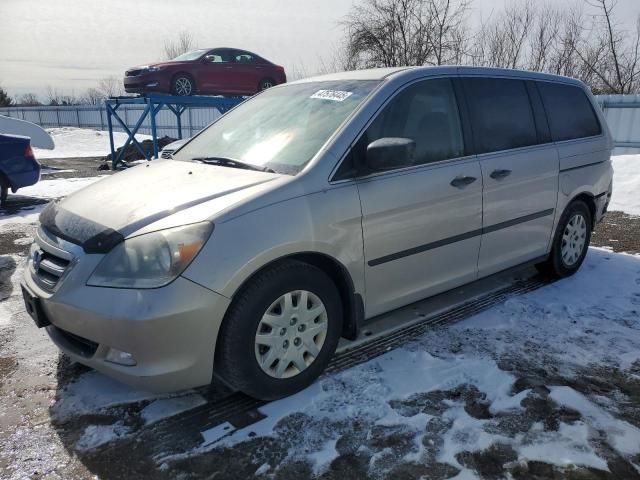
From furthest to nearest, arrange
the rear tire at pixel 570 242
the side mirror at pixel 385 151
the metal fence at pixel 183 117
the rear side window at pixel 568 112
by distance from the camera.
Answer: the metal fence at pixel 183 117, the rear tire at pixel 570 242, the rear side window at pixel 568 112, the side mirror at pixel 385 151

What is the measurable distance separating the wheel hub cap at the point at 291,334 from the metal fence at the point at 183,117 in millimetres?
14284

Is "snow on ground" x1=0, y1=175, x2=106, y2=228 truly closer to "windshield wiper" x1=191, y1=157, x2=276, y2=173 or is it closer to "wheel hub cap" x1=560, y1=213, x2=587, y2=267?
"windshield wiper" x1=191, y1=157, x2=276, y2=173

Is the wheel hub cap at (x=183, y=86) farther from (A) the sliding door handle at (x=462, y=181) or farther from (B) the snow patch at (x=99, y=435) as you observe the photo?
(B) the snow patch at (x=99, y=435)

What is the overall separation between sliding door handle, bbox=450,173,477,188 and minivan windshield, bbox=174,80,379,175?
818mm

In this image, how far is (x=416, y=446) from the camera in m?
2.44

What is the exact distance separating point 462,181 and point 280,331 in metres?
1.64

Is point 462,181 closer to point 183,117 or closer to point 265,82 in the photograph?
point 265,82

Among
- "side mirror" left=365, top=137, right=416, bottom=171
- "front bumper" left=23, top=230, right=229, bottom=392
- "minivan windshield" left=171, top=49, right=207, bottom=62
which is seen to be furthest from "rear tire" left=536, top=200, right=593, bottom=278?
"minivan windshield" left=171, top=49, right=207, bottom=62

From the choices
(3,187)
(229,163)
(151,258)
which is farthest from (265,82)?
(151,258)

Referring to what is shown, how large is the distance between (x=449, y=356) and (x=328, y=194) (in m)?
1.36

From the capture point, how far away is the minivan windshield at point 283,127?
3.03 meters

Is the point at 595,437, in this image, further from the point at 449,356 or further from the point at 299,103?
the point at 299,103

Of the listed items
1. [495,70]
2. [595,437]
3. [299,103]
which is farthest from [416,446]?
[495,70]

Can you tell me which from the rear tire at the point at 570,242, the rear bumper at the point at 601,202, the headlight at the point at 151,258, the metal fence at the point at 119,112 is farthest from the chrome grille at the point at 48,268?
the metal fence at the point at 119,112
